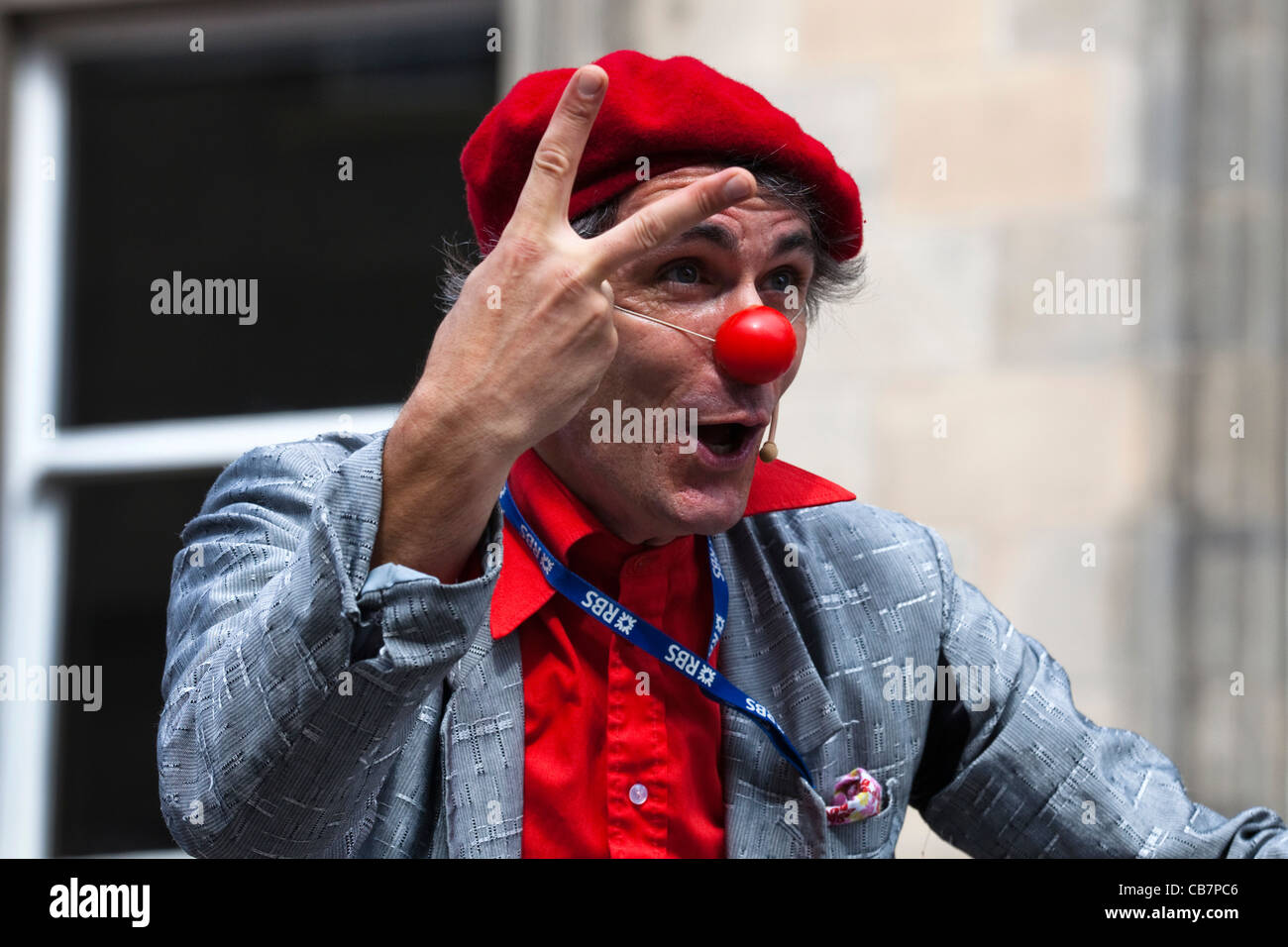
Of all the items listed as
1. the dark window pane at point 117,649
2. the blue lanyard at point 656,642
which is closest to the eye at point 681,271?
the blue lanyard at point 656,642

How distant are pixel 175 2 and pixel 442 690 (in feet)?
10.3

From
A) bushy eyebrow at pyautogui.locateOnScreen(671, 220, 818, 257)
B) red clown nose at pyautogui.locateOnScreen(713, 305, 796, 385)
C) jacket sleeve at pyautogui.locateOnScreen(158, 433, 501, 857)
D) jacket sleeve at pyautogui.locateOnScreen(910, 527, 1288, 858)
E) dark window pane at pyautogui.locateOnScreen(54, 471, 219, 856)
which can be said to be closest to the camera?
jacket sleeve at pyautogui.locateOnScreen(158, 433, 501, 857)

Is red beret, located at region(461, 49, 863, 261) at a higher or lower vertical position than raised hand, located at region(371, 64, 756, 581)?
higher

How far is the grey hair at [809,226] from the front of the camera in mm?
2035

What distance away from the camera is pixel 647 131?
199 centimetres

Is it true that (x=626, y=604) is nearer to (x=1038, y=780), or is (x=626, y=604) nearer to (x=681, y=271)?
(x=681, y=271)

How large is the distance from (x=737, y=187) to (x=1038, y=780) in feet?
3.25

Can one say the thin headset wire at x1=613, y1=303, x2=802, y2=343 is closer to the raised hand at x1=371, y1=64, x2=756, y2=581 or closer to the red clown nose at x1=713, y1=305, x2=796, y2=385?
the red clown nose at x1=713, y1=305, x2=796, y2=385

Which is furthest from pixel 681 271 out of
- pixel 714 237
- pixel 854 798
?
pixel 854 798

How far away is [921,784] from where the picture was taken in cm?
221

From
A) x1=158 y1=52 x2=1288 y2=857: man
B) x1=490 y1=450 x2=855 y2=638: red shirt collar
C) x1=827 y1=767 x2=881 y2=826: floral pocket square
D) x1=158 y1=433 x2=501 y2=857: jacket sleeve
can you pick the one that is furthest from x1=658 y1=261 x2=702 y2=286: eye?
x1=827 y1=767 x2=881 y2=826: floral pocket square

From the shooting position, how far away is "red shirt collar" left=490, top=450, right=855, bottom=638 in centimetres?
195

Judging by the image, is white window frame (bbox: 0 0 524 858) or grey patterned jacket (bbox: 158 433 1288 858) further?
white window frame (bbox: 0 0 524 858)
